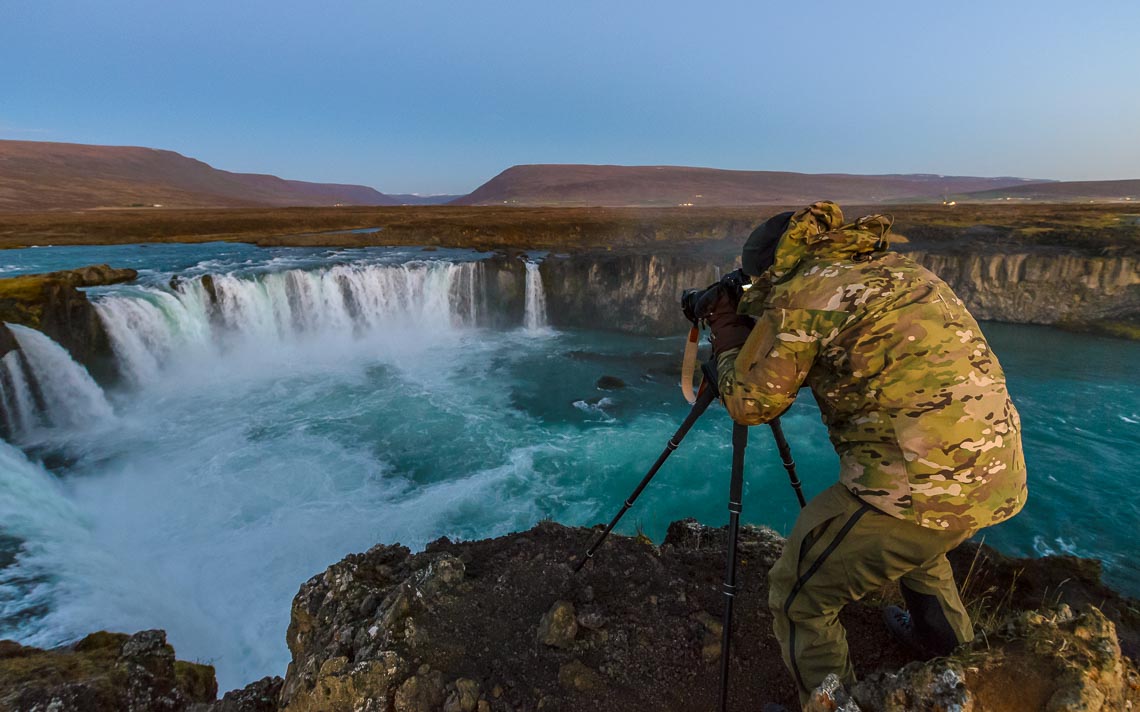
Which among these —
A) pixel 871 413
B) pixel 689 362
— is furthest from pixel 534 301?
pixel 871 413

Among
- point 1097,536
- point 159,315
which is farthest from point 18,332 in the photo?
point 1097,536

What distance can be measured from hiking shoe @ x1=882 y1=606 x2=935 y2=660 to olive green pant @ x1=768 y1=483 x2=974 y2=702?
1.05ft

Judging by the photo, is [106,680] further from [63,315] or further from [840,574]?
[63,315]

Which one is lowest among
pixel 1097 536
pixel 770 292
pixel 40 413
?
pixel 1097 536

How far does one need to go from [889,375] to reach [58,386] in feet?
61.0

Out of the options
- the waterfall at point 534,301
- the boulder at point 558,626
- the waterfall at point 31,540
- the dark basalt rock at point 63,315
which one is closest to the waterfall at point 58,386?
the dark basalt rock at point 63,315

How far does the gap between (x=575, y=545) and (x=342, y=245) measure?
96.2 ft

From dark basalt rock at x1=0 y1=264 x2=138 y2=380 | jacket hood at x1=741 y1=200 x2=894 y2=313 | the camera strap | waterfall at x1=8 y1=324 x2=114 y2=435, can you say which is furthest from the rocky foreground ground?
dark basalt rock at x1=0 y1=264 x2=138 y2=380

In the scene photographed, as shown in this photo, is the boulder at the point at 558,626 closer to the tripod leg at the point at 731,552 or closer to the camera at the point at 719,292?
the tripod leg at the point at 731,552

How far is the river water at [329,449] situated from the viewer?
7.94 m

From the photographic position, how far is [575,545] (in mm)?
→ 4066

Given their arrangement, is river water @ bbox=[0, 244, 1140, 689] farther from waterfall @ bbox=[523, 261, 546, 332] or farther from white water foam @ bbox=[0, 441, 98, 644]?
waterfall @ bbox=[523, 261, 546, 332]

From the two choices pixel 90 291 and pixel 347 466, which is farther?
pixel 90 291

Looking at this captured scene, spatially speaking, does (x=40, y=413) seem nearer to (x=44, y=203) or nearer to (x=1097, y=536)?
(x=1097, y=536)
